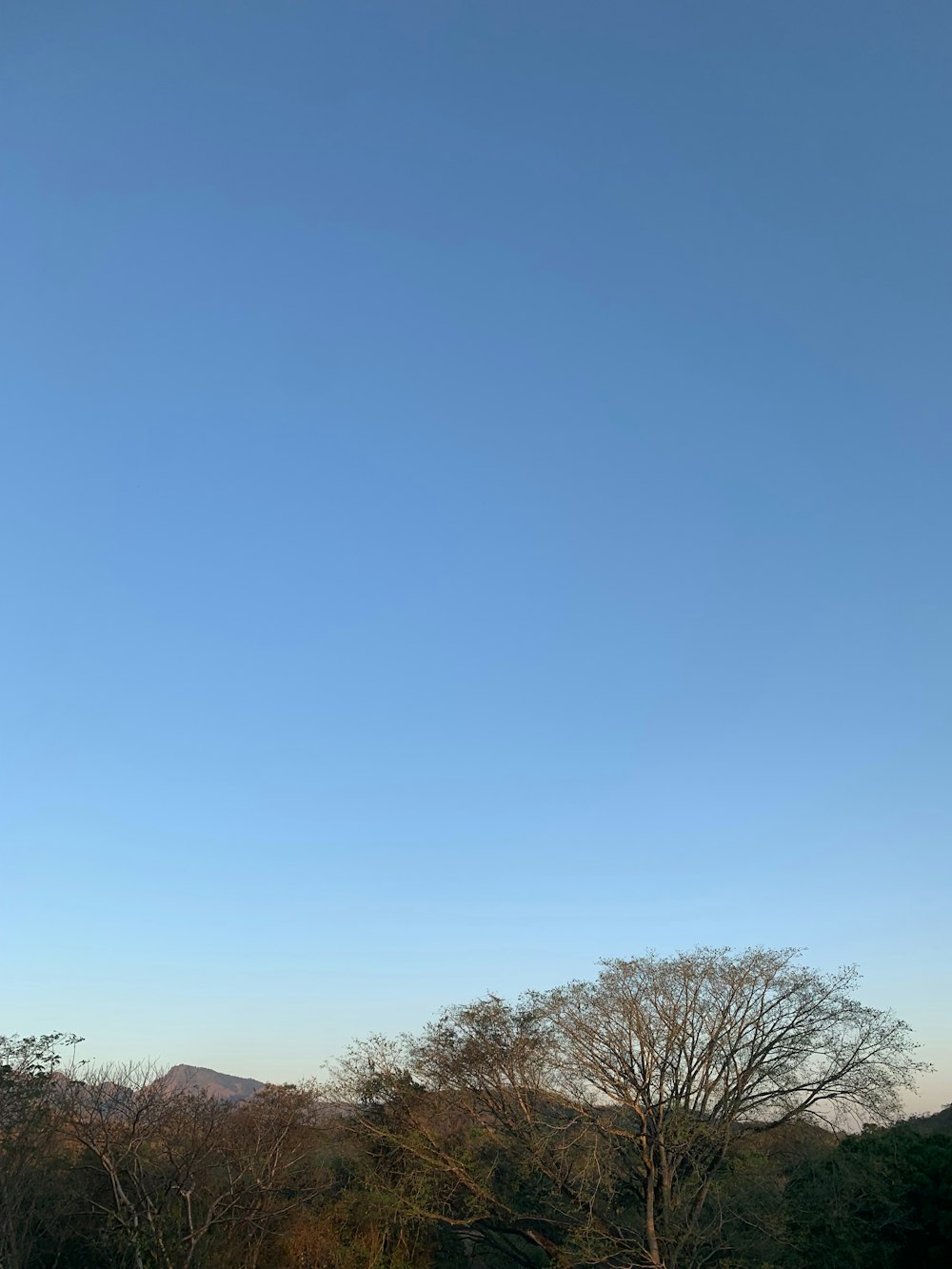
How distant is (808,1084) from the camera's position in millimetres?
29828

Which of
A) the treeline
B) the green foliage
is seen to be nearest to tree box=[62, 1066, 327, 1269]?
the treeline

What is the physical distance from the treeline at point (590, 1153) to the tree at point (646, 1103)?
0.24ft

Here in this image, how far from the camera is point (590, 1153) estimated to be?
28562 millimetres

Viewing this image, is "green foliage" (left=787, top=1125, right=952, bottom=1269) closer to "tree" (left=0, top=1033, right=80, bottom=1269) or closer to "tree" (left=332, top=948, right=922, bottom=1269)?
"tree" (left=332, top=948, right=922, bottom=1269)

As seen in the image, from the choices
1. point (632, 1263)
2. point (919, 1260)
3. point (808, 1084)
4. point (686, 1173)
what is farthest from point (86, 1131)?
point (919, 1260)

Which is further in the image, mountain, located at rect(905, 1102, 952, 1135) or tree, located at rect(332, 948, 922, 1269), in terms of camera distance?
mountain, located at rect(905, 1102, 952, 1135)

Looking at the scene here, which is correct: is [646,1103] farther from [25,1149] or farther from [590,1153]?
[25,1149]

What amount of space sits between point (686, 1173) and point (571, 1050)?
5581 mm

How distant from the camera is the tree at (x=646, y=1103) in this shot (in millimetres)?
29016

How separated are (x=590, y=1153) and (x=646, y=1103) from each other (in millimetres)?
2417

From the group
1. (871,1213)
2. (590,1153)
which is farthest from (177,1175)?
(871,1213)

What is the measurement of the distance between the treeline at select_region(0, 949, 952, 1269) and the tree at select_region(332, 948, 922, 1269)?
74 mm

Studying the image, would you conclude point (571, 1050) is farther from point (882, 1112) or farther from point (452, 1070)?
point (882, 1112)

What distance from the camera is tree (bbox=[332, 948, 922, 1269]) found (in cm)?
2902
